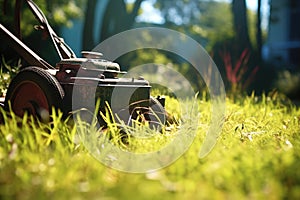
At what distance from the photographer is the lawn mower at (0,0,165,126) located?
10.6 feet

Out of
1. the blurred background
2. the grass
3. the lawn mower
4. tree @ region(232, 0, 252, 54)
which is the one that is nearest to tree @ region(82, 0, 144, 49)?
the blurred background

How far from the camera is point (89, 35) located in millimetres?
10188

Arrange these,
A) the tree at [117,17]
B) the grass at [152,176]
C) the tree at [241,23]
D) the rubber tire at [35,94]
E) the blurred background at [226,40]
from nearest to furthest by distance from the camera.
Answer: the grass at [152,176], the rubber tire at [35,94], the blurred background at [226,40], the tree at [241,23], the tree at [117,17]

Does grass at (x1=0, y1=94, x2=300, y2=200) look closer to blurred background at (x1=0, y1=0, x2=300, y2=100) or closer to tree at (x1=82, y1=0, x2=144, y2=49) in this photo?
blurred background at (x1=0, y1=0, x2=300, y2=100)

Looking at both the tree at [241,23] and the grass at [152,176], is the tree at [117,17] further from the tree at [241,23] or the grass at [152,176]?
the grass at [152,176]

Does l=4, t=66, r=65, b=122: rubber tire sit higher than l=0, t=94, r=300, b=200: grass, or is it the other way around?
l=4, t=66, r=65, b=122: rubber tire

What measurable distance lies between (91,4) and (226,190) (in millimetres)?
8918

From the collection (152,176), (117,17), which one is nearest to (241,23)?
(117,17)

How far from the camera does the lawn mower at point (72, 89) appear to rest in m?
3.24

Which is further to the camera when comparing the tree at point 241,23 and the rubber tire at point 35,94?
the tree at point 241,23

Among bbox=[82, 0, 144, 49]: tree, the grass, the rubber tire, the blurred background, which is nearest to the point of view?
the grass

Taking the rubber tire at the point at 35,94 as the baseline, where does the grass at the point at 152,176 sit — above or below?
below

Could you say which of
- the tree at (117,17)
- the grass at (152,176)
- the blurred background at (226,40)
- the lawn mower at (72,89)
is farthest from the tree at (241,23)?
the grass at (152,176)

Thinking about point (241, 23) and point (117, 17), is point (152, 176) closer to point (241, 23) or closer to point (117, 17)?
point (241, 23)
